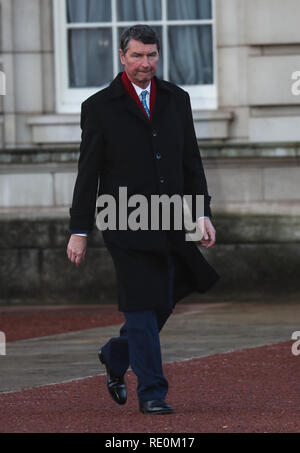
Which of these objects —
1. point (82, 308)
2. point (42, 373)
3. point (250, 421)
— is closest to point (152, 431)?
point (250, 421)

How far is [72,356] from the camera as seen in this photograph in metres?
8.93

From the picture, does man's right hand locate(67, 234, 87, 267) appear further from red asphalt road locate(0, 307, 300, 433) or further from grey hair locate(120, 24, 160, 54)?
grey hair locate(120, 24, 160, 54)

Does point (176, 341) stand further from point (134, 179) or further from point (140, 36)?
point (140, 36)

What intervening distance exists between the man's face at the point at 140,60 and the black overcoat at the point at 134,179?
127 mm

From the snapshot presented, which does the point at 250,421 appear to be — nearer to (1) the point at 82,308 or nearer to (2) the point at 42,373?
(2) the point at 42,373

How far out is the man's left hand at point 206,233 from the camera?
21.4 feet

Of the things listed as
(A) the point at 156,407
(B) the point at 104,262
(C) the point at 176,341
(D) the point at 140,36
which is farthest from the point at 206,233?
(B) the point at 104,262

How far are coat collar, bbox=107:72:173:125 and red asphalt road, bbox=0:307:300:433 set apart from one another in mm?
1458

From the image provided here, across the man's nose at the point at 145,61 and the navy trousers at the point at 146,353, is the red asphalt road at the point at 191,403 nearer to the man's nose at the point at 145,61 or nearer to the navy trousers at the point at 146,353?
the navy trousers at the point at 146,353

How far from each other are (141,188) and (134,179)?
0.06 meters

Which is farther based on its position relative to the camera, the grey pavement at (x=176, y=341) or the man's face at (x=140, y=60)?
the grey pavement at (x=176, y=341)

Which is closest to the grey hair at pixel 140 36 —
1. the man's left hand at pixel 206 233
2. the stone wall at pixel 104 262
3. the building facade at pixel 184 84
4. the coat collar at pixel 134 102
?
the coat collar at pixel 134 102

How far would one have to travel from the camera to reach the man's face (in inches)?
251

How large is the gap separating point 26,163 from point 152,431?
7005 millimetres
